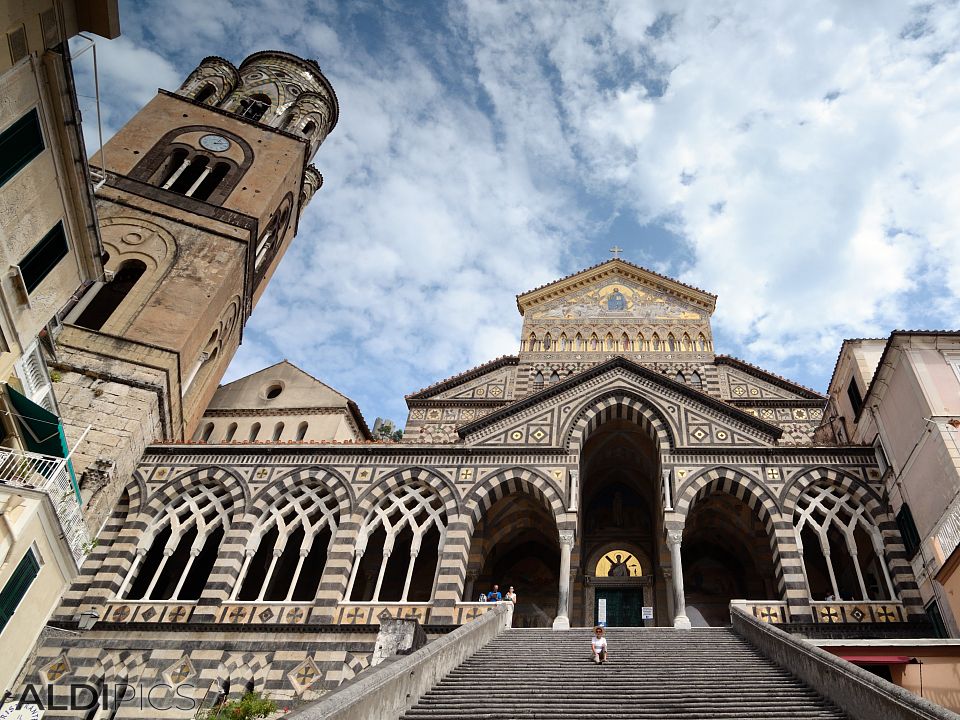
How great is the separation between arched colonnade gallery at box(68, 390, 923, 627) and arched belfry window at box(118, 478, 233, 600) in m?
0.05

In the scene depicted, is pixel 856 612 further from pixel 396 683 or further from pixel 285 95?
pixel 285 95

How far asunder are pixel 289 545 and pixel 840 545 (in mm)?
16831

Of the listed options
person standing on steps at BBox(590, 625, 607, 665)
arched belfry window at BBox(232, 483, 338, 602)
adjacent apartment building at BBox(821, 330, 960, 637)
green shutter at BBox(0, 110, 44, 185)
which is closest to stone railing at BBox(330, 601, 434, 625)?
arched belfry window at BBox(232, 483, 338, 602)

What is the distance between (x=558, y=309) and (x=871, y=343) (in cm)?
1345

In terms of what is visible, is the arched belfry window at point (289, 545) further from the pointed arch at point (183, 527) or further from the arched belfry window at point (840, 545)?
the arched belfry window at point (840, 545)

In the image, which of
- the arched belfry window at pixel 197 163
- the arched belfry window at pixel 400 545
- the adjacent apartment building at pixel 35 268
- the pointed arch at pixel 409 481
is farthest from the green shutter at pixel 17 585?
the arched belfry window at pixel 197 163

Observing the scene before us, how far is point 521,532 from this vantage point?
72.4 feet

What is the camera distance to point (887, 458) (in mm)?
18141

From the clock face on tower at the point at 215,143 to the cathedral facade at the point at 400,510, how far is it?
0.28m

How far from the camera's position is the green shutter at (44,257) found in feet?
44.0

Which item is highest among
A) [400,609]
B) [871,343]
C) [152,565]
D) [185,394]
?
[871,343]

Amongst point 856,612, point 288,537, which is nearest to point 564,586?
point 856,612

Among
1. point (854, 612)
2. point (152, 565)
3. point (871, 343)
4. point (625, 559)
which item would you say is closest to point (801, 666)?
point (854, 612)

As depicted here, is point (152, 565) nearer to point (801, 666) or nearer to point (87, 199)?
point (87, 199)
